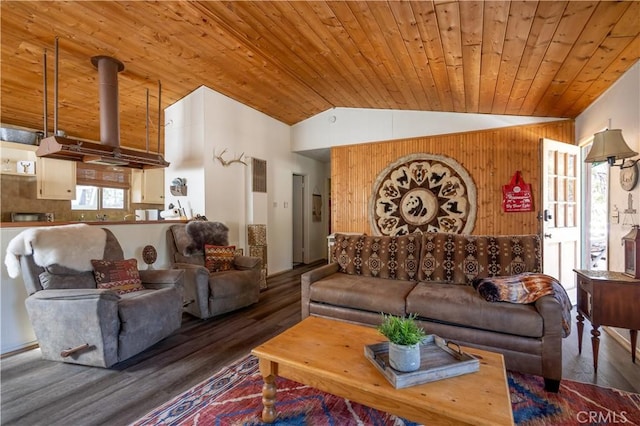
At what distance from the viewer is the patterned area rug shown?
1.70 metres

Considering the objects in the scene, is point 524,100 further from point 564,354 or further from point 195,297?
point 195,297

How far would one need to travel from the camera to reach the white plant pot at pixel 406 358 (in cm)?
136

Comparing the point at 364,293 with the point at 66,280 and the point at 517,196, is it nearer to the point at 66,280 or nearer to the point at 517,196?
the point at 66,280

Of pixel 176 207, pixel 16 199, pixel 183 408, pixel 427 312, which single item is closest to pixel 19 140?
pixel 16 199

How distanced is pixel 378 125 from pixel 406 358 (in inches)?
174

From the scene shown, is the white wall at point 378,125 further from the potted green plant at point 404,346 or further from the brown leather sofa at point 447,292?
the potted green plant at point 404,346

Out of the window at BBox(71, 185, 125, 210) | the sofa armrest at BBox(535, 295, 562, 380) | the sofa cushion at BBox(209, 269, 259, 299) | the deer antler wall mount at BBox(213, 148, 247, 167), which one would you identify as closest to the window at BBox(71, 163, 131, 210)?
the window at BBox(71, 185, 125, 210)

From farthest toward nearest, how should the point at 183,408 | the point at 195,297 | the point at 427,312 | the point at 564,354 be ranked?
the point at 195,297
the point at 564,354
the point at 427,312
the point at 183,408

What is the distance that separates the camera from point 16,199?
445 centimetres

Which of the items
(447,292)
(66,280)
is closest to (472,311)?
(447,292)

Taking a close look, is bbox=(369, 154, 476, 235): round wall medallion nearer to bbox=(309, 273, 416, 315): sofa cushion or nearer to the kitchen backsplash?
bbox=(309, 273, 416, 315): sofa cushion

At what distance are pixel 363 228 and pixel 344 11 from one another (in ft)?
11.5

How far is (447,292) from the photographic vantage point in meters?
2.46

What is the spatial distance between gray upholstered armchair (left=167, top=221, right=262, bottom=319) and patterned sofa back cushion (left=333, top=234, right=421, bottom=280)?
119cm
